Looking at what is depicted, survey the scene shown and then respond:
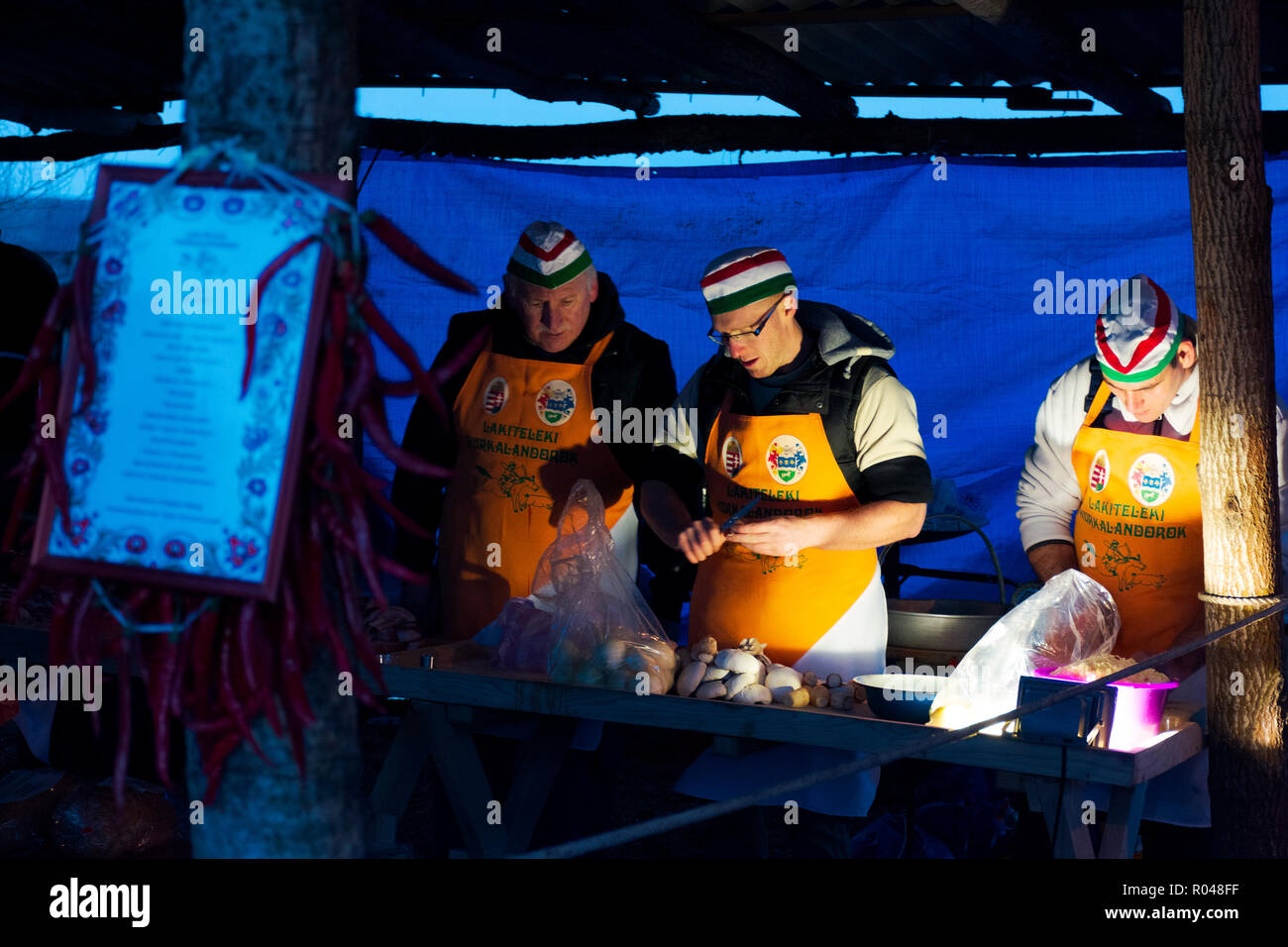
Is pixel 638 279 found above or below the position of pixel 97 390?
above

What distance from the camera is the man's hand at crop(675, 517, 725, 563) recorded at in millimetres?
3361

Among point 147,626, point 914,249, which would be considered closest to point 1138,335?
point 914,249

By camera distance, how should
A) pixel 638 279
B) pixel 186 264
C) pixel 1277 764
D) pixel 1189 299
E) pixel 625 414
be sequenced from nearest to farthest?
pixel 186 264 < pixel 1277 764 < pixel 625 414 < pixel 1189 299 < pixel 638 279

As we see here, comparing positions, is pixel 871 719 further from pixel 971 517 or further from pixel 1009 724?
pixel 971 517

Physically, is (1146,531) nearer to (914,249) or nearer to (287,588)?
(914,249)

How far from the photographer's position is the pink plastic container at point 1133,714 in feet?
9.22

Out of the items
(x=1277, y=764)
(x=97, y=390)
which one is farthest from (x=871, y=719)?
(x=97, y=390)

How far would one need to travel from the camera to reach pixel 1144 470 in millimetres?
3578

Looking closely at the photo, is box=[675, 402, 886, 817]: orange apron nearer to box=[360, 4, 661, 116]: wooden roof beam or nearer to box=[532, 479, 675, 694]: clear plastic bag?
box=[532, 479, 675, 694]: clear plastic bag

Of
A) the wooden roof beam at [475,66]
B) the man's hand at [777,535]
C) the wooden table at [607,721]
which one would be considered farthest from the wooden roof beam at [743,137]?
the wooden table at [607,721]

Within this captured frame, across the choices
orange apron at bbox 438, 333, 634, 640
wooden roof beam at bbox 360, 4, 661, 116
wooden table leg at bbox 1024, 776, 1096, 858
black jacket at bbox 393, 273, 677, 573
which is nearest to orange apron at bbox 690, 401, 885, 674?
black jacket at bbox 393, 273, 677, 573

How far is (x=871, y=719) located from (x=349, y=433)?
5.49ft
